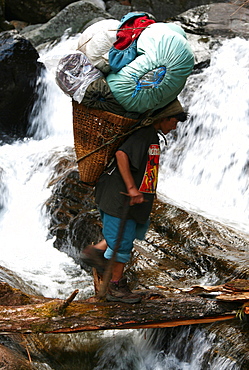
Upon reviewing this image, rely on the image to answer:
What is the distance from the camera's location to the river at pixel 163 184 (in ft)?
11.5

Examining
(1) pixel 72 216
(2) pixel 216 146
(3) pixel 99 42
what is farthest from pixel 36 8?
(3) pixel 99 42

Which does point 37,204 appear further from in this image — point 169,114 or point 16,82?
point 169,114

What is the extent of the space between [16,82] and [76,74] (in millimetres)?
7247

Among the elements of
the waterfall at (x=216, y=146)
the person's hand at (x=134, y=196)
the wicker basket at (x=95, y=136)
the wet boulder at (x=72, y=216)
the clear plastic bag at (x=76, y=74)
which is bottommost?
the wet boulder at (x=72, y=216)

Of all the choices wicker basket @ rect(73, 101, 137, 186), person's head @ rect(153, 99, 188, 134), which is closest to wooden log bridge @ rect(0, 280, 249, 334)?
wicker basket @ rect(73, 101, 137, 186)

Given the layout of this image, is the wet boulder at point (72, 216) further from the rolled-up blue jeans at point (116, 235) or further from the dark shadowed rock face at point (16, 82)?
the dark shadowed rock face at point (16, 82)

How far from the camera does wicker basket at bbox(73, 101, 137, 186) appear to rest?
3055 millimetres

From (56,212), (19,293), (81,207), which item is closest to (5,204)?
(56,212)

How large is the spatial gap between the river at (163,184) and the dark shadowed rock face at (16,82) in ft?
0.82

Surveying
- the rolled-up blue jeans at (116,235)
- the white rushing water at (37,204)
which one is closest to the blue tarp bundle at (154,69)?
the rolled-up blue jeans at (116,235)

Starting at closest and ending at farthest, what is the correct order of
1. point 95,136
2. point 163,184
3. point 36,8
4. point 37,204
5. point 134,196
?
point 134,196
point 95,136
point 37,204
point 163,184
point 36,8

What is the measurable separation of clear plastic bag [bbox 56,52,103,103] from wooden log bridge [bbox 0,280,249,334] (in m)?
1.27

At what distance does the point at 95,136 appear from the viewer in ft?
10.3

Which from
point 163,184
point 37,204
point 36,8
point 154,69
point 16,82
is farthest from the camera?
point 36,8
